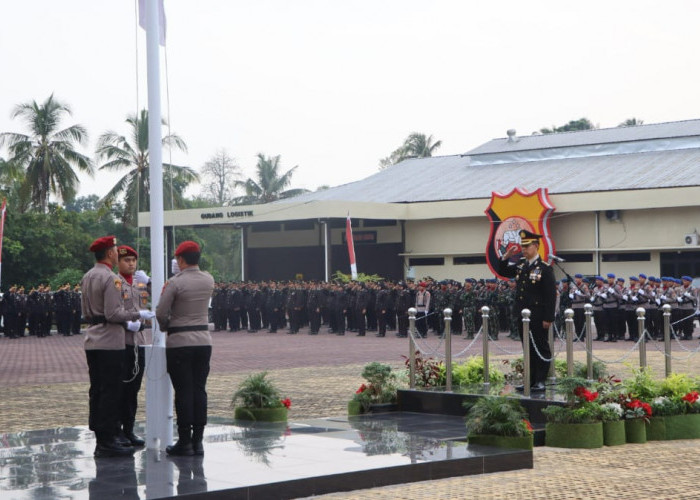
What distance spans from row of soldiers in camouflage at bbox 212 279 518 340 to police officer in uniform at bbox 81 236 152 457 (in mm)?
17649

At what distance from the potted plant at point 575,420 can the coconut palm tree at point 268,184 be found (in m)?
56.0

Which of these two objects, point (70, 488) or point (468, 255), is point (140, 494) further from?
point (468, 255)

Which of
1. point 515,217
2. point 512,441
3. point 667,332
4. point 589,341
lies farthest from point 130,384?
point 515,217

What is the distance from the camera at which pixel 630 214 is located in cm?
3506

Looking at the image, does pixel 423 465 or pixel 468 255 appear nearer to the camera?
pixel 423 465

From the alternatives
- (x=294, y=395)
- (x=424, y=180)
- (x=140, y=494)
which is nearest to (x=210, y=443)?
(x=140, y=494)

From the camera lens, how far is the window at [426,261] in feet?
133

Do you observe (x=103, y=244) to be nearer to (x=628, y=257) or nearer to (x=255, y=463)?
(x=255, y=463)

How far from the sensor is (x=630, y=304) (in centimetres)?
2617

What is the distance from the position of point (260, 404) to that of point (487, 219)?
2843 cm

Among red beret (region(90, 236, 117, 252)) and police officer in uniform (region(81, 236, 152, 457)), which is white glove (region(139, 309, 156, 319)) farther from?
red beret (region(90, 236, 117, 252))

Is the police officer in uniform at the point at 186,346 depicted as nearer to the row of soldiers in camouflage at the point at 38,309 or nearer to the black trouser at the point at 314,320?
the black trouser at the point at 314,320

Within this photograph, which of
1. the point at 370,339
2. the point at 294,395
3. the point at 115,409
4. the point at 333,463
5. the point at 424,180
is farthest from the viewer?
the point at 424,180

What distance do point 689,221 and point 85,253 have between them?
2550 cm
